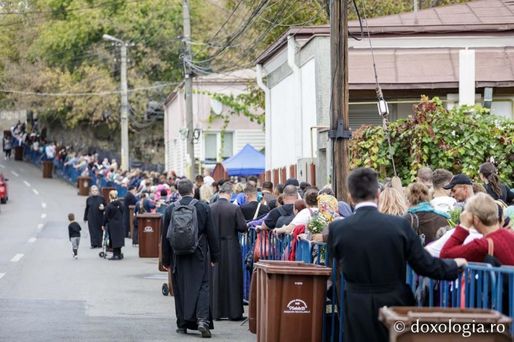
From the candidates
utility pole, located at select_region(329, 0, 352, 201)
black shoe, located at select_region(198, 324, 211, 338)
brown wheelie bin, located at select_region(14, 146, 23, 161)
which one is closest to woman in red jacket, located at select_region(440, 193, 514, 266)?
black shoe, located at select_region(198, 324, 211, 338)

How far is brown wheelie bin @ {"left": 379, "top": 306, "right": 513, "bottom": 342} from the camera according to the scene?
8672 mm

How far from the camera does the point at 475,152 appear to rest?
72.6 ft

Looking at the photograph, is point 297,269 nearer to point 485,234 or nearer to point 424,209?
point 424,209

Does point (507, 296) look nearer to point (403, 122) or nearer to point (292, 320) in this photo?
point (292, 320)

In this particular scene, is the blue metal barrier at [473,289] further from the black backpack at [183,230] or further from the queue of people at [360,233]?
the black backpack at [183,230]

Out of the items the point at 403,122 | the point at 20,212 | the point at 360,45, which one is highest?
the point at 360,45

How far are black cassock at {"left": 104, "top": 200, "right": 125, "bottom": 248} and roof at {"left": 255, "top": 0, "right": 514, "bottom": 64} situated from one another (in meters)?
5.67

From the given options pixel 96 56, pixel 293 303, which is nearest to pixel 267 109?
pixel 293 303

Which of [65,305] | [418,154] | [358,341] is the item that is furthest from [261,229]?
[358,341]

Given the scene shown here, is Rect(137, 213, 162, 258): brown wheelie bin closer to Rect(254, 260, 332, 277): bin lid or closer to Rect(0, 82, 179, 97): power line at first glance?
Rect(254, 260, 332, 277): bin lid

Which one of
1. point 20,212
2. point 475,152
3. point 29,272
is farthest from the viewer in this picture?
point 20,212

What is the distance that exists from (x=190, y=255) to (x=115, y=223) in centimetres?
1506

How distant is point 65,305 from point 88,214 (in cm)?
1413

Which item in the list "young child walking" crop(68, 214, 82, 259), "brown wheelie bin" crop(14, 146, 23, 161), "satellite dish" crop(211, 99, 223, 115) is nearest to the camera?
"young child walking" crop(68, 214, 82, 259)
